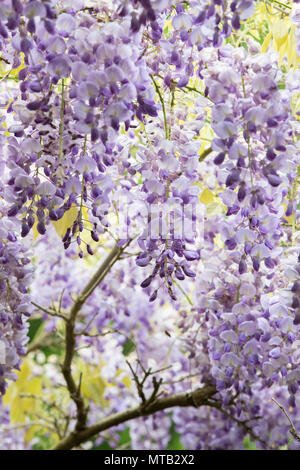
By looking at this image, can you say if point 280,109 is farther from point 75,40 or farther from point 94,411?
point 94,411

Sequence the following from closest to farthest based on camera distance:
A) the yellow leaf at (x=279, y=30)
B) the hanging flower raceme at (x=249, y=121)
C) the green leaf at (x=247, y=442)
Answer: the hanging flower raceme at (x=249, y=121), the yellow leaf at (x=279, y=30), the green leaf at (x=247, y=442)

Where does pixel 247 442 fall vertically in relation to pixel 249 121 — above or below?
below

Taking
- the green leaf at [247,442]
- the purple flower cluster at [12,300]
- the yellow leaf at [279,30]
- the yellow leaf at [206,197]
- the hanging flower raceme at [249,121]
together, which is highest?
A: the yellow leaf at [279,30]

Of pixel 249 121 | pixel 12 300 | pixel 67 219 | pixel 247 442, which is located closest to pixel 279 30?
pixel 249 121

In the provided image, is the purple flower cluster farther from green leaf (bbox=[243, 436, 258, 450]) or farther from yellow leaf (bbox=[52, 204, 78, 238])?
green leaf (bbox=[243, 436, 258, 450])

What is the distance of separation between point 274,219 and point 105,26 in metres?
0.47

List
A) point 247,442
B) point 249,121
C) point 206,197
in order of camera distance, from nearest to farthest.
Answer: point 249,121, point 206,197, point 247,442

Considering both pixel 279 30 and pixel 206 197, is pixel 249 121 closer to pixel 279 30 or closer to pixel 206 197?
pixel 279 30

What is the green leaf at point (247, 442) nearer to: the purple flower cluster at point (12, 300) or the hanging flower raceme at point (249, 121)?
the purple flower cluster at point (12, 300)

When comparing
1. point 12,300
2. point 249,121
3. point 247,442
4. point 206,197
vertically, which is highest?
point 206,197

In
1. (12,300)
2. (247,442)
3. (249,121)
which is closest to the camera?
(249,121)

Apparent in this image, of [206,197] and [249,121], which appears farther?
[206,197]

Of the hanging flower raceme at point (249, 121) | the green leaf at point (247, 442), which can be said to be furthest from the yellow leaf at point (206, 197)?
the green leaf at point (247, 442)
